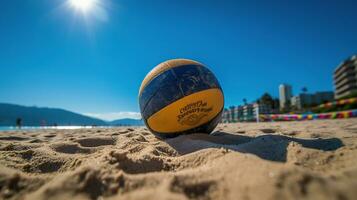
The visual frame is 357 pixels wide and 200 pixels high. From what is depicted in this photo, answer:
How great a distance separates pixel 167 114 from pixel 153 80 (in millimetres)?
599

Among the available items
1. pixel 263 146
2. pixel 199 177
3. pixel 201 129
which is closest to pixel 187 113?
pixel 201 129

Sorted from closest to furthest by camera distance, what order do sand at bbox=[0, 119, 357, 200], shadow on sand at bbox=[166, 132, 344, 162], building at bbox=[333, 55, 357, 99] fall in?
sand at bbox=[0, 119, 357, 200] → shadow on sand at bbox=[166, 132, 344, 162] → building at bbox=[333, 55, 357, 99]

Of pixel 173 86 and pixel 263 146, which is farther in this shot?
pixel 173 86

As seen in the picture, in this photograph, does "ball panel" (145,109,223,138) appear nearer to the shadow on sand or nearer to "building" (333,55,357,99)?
the shadow on sand

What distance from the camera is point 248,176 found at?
1.37 m

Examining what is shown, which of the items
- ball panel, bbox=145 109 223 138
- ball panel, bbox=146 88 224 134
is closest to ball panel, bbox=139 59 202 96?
ball panel, bbox=146 88 224 134

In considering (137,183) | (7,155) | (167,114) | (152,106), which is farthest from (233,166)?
(7,155)

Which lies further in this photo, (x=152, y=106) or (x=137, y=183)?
(x=152, y=106)

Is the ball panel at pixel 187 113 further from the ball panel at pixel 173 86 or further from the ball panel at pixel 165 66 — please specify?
the ball panel at pixel 165 66

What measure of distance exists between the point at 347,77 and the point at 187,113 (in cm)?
8023

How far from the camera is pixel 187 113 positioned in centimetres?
308

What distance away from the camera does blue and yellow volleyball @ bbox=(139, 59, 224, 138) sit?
306 cm

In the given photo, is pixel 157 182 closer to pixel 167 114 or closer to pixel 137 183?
pixel 137 183

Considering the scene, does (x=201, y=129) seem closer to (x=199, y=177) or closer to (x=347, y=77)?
(x=199, y=177)
